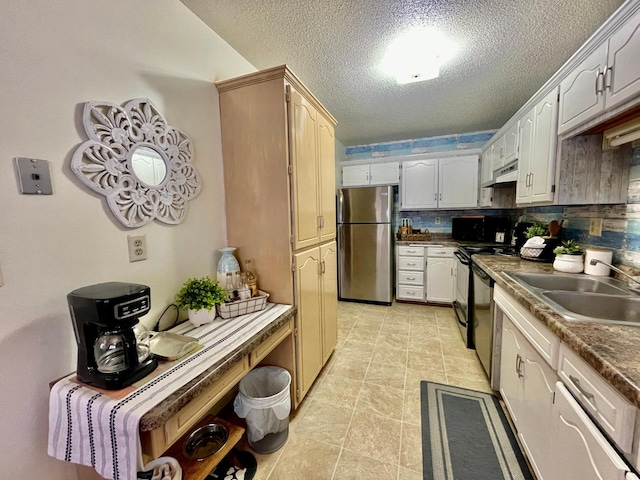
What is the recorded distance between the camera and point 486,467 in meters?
1.34

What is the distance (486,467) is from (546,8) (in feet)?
8.29

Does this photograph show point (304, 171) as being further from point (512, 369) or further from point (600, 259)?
point (600, 259)

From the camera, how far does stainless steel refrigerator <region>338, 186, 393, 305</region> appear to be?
11.5 ft

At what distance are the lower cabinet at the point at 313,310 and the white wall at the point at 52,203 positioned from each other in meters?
0.81

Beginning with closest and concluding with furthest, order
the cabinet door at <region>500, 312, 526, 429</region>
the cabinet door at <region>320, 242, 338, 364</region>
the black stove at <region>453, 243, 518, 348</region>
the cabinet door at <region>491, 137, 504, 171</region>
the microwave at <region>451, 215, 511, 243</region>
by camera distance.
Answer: the cabinet door at <region>500, 312, 526, 429</region>, the cabinet door at <region>320, 242, 338, 364</region>, the black stove at <region>453, 243, 518, 348</region>, the cabinet door at <region>491, 137, 504, 171</region>, the microwave at <region>451, 215, 511, 243</region>

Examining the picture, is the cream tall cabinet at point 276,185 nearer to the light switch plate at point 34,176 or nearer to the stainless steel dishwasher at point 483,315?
the light switch plate at point 34,176

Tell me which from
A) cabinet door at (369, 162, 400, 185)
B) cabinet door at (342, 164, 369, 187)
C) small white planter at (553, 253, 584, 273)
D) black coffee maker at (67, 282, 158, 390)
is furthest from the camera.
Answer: cabinet door at (342, 164, 369, 187)

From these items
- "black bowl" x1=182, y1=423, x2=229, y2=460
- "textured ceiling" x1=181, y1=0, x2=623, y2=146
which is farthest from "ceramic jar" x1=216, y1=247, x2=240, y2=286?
"textured ceiling" x1=181, y1=0, x2=623, y2=146

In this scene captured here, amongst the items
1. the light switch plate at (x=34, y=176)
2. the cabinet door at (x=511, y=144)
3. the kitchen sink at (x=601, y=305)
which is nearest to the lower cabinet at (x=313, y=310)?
the light switch plate at (x=34, y=176)

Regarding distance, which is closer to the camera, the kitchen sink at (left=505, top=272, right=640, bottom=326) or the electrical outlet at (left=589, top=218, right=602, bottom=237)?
the kitchen sink at (left=505, top=272, right=640, bottom=326)

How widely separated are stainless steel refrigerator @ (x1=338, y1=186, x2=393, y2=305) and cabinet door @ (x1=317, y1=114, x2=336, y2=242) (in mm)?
1386

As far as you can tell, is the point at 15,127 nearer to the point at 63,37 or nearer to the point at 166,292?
the point at 63,37

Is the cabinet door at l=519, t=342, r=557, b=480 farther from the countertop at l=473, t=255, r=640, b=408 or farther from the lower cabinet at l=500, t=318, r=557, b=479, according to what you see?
the countertop at l=473, t=255, r=640, b=408

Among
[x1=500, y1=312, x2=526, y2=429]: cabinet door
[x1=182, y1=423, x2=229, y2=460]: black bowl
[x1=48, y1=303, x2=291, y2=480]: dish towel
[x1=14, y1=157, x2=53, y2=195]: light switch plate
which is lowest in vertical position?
[x1=182, y1=423, x2=229, y2=460]: black bowl
